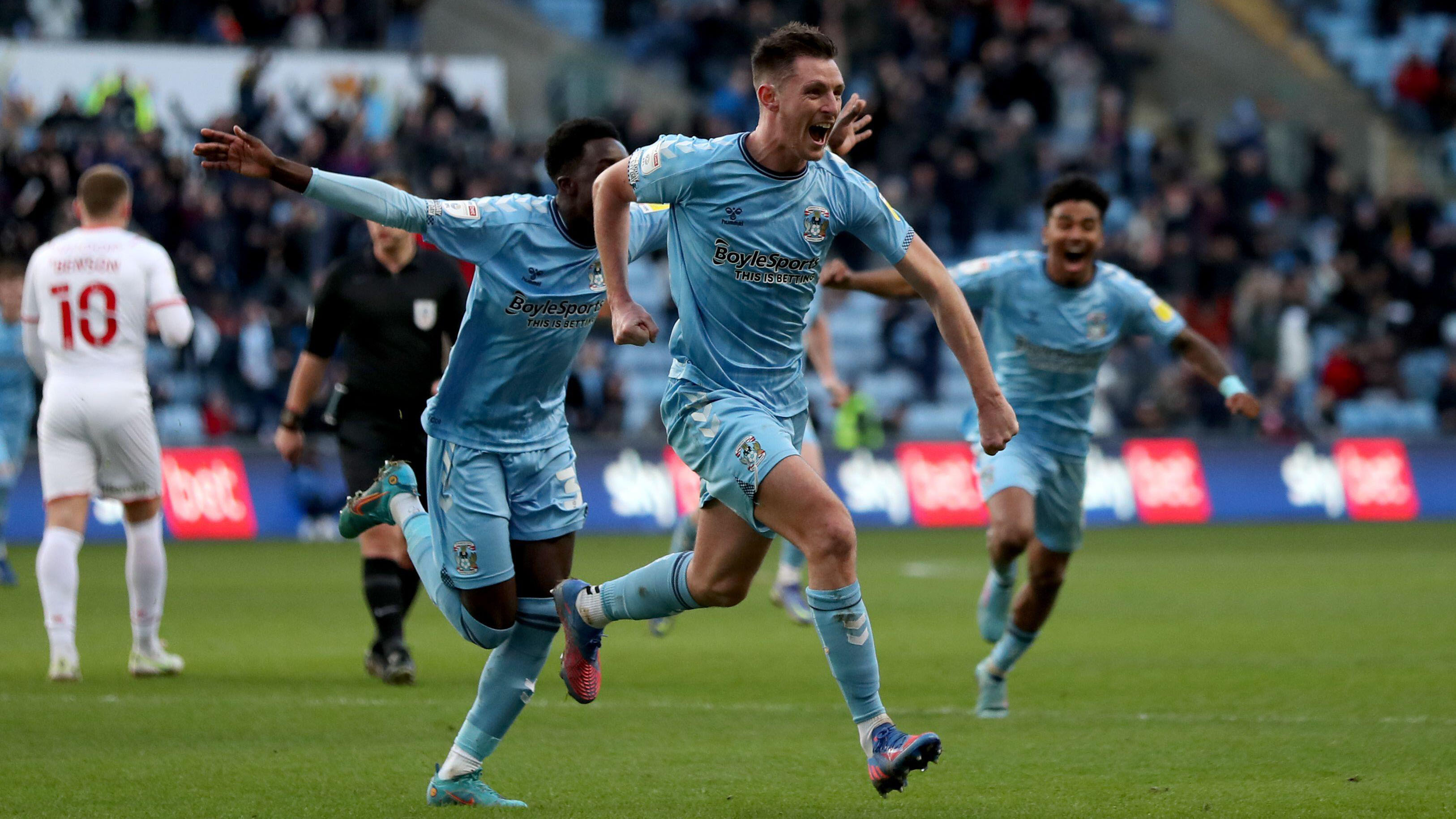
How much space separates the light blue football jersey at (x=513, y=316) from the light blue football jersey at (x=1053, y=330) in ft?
9.98

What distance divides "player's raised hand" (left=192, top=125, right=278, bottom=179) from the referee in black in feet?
12.4

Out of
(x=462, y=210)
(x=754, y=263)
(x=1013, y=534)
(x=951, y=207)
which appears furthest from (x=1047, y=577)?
(x=951, y=207)

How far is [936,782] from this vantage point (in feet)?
22.5

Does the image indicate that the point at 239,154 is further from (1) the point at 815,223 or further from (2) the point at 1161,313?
(2) the point at 1161,313

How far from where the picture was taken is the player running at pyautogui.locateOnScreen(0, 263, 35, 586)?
1498cm

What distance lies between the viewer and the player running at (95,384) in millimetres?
9531

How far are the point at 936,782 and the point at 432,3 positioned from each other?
23616mm

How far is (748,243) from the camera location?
620 cm

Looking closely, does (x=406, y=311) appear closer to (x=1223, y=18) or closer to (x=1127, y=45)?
(x=1127, y=45)

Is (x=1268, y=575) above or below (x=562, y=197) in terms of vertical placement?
below

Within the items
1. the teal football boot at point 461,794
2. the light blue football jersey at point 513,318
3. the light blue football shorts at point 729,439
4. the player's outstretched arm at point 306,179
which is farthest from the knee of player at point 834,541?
the player's outstretched arm at point 306,179

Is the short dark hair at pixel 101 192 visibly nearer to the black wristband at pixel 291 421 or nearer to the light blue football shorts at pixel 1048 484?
the black wristband at pixel 291 421

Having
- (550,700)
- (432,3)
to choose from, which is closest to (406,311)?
(550,700)

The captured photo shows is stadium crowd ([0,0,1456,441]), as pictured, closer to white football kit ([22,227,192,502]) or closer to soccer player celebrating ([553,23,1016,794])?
white football kit ([22,227,192,502])
